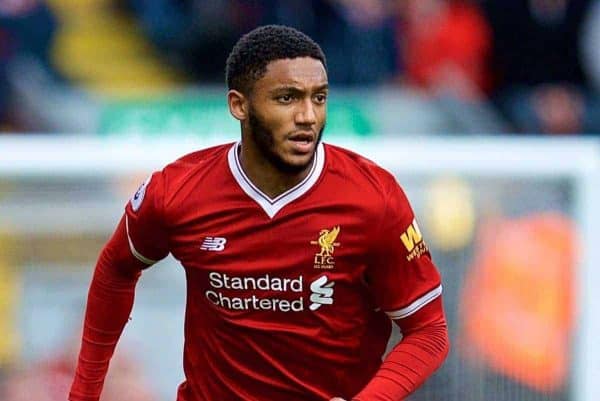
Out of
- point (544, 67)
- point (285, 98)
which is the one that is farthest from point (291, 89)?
point (544, 67)

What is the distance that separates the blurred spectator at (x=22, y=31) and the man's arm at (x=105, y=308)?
540cm

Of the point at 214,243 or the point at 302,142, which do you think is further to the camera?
the point at 214,243

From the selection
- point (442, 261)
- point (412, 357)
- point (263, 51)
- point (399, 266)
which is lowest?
point (442, 261)

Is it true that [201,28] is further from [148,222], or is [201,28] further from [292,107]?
[292,107]

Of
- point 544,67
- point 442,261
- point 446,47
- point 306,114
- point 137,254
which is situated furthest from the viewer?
point 446,47

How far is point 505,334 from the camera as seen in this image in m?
6.13

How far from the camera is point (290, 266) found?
388cm

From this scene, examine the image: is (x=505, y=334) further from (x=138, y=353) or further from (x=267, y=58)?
(x=267, y=58)

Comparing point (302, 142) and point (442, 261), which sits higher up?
point (302, 142)

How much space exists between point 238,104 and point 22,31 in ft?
19.4

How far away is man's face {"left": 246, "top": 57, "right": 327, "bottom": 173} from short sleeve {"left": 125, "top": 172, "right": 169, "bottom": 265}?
1.12 ft

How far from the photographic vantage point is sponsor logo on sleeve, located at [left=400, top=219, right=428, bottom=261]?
3818mm

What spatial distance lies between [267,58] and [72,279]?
2.54 m

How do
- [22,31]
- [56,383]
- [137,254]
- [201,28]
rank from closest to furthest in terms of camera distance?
[137,254], [56,383], [22,31], [201,28]
